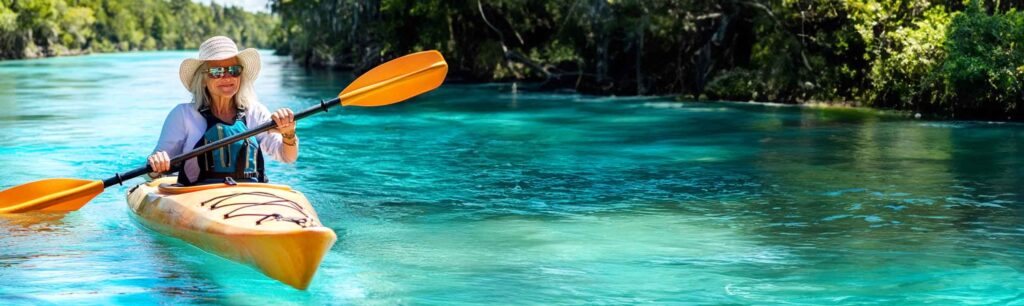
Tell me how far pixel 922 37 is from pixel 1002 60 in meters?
1.93

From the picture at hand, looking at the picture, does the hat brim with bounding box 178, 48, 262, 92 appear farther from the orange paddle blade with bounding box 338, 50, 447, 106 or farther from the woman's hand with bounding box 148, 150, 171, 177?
the orange paddle blade with bounding box 338, 50, 447, 106

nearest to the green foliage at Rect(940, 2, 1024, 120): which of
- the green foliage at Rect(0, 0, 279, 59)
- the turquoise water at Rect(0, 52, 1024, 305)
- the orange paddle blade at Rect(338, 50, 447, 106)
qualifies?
the turquoise water at Rect(0, 52, 1024, 305)

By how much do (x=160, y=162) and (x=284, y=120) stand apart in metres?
Result: 0.73

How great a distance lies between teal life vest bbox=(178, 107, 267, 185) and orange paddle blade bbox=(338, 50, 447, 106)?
2.81ft

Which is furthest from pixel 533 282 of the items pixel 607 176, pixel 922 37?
pixel 922 37

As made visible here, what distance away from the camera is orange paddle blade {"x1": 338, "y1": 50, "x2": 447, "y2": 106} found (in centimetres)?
736

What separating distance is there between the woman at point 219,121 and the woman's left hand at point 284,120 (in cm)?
6

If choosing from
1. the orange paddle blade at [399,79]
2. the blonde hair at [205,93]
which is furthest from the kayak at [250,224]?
the orange paddle blade at [399,79]

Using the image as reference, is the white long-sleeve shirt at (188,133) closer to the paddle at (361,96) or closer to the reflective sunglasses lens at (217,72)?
the reflective sunglasses lens at (217,72)

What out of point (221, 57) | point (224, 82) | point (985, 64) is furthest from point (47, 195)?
point (985, 64)

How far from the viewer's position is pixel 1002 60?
15.6 meters

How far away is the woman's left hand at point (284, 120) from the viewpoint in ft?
19.9

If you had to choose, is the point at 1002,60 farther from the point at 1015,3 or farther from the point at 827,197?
the point at 827,197

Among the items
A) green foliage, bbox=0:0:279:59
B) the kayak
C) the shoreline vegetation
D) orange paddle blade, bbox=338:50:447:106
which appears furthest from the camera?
green foliage, bbox=0:0:279:59
